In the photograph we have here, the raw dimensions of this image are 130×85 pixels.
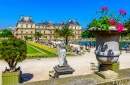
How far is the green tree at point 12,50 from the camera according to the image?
A: 18.4ft

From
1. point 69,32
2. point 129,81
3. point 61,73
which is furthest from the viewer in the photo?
point 69,32

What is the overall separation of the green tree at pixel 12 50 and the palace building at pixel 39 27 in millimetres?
56294

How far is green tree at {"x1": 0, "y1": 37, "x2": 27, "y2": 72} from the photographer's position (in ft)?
18.4

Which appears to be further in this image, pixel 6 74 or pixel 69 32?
pixel 69 32

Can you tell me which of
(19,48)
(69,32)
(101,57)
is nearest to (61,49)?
(19,48)

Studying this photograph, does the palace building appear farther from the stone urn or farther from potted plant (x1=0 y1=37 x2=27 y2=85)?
the stone urn

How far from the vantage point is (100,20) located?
2914 millimetres

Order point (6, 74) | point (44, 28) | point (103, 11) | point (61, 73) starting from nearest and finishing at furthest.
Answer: point (103, 11) → point (6, 74) → point (61, 73) → point (44, 28)

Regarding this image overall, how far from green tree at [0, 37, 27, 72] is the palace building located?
2216 inches

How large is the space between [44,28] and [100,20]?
6597cm

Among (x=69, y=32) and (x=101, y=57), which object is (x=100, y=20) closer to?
(x=101, y=57)

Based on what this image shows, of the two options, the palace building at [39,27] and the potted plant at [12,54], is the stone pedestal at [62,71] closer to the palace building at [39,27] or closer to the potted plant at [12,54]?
the potted plant at [12,54]

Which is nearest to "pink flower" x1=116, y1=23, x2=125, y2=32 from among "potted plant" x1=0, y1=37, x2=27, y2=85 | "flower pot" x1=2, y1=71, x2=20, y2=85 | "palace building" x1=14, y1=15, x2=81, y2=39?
"potted plant" x1=0, y1=37, x2=27, y2=85

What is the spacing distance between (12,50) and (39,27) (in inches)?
2454
